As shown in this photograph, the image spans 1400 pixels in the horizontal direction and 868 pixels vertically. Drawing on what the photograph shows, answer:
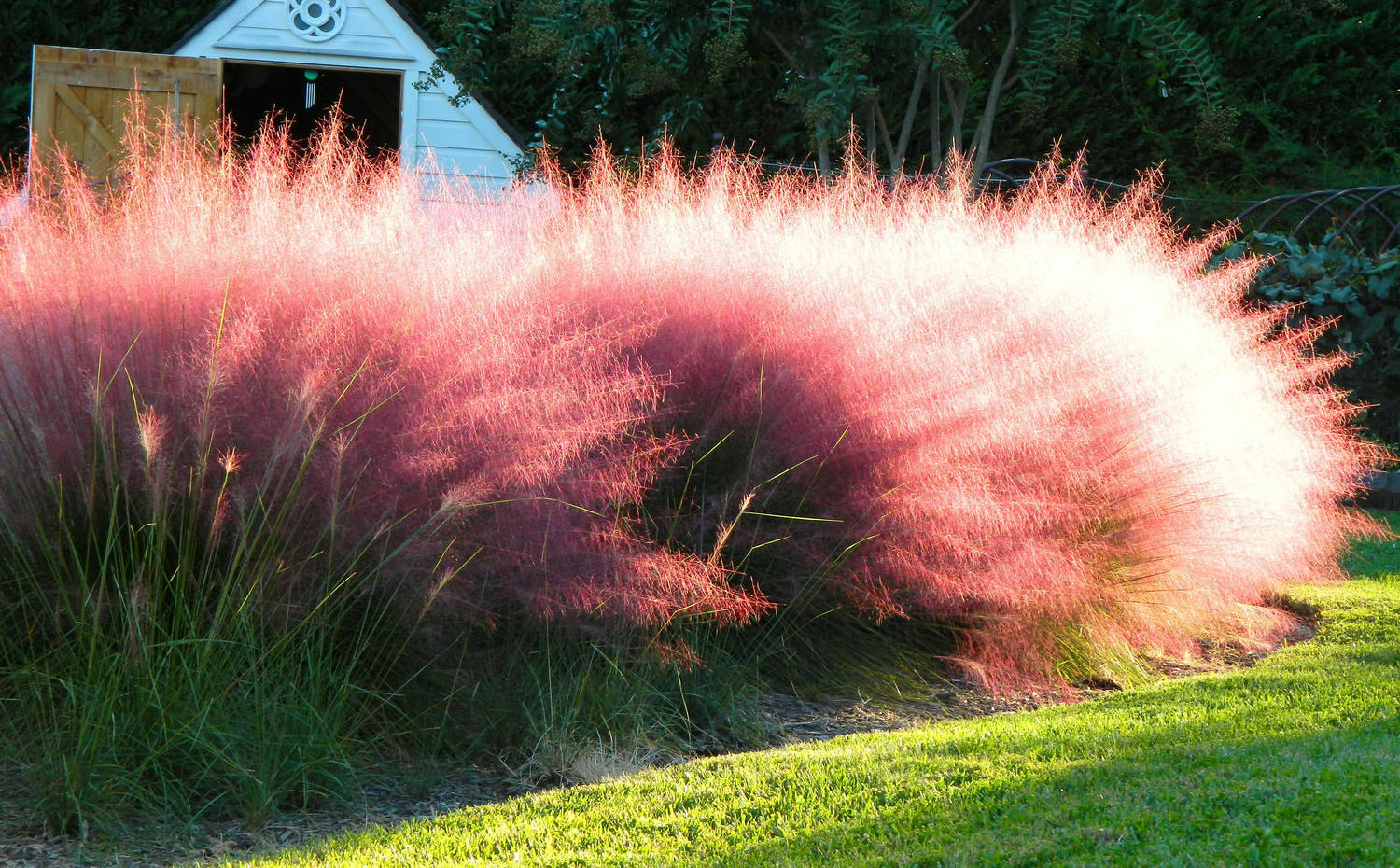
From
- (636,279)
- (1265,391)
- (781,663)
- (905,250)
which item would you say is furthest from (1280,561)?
(636,279)

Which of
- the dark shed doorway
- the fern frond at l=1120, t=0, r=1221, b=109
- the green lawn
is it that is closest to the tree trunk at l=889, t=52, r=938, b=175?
the fern frond at l=1120, t=0, r=1221, b=109

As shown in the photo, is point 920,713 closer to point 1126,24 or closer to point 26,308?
point 26,308

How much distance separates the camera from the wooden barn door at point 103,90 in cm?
891

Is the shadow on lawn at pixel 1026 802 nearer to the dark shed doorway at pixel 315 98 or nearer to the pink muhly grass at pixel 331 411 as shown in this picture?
the pink muhly grass at pixel 331 411

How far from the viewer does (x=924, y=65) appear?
7.93m

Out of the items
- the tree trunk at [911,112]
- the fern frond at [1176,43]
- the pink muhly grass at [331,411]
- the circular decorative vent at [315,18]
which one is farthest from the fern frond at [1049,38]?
the circular decorative vent at [315,18]

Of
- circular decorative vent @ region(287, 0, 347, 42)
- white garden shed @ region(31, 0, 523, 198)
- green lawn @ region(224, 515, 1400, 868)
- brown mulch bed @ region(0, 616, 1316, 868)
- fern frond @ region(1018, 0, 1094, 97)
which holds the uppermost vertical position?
fern frond @ region(1018, 0, 1094, 97)

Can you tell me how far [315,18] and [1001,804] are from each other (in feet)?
28.6

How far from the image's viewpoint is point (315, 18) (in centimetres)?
961

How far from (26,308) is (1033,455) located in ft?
9.38

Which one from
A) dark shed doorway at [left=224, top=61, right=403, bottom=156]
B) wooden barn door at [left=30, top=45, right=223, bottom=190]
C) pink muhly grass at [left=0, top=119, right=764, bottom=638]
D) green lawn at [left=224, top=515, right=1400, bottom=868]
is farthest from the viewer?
dark shed doorway at [left=224, top=61, right=403, bottom=156]

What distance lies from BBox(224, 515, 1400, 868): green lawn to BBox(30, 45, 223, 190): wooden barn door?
754 cm

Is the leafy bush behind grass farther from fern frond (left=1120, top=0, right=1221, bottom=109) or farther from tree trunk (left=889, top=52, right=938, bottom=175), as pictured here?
fern frond (left=1120, top=0, right=1221, bottom=109)

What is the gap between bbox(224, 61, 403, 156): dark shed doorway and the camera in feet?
42.8
